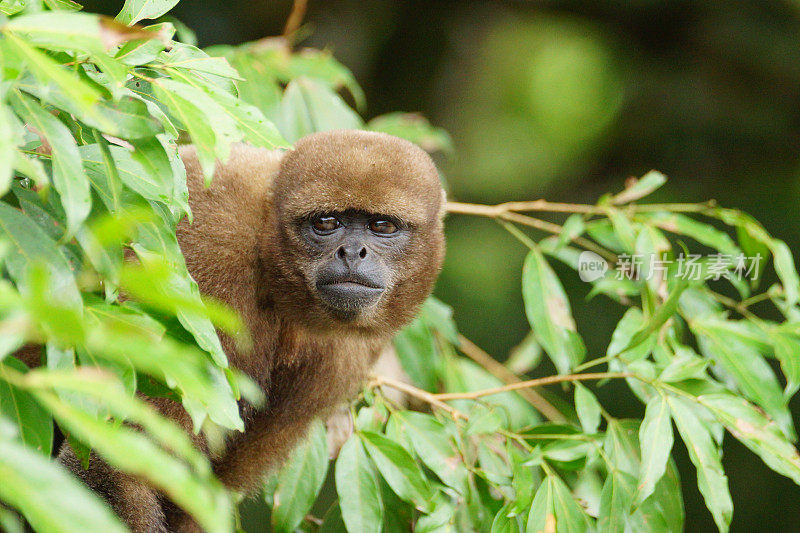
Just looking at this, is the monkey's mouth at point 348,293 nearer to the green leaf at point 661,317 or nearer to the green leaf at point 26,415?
the green leaf at point 661,317

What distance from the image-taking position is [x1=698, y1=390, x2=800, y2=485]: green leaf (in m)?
2.46

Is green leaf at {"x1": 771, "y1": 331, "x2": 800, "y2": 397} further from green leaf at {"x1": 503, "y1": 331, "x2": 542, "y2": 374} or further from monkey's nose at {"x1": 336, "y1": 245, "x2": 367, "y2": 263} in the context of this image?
green leaf at {"x1": 503, "y1": 331, "x2": 542, "y2": 374}

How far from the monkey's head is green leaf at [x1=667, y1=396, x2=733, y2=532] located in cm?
118

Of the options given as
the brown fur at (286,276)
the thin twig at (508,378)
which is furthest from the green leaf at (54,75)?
the thin twig at (508,378)

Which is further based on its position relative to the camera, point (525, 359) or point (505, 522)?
point (525, 359)

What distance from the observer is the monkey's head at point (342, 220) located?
3.01 m

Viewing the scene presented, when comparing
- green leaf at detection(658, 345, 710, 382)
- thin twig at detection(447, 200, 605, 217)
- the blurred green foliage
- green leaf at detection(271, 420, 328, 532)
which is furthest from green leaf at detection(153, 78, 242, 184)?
thin twig at detection(447, 200, 605, 217)

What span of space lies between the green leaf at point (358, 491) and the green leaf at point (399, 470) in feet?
0.14

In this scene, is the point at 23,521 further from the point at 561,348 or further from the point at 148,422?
the point at 561,348

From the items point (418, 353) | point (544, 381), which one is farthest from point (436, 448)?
point (418, 353)

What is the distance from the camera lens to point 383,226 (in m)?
3.18

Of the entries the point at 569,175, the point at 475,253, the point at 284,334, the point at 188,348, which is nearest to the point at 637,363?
the point at 284,334

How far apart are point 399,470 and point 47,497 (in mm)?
1901

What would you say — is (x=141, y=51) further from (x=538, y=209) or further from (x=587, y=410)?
(x=538, y=209)
